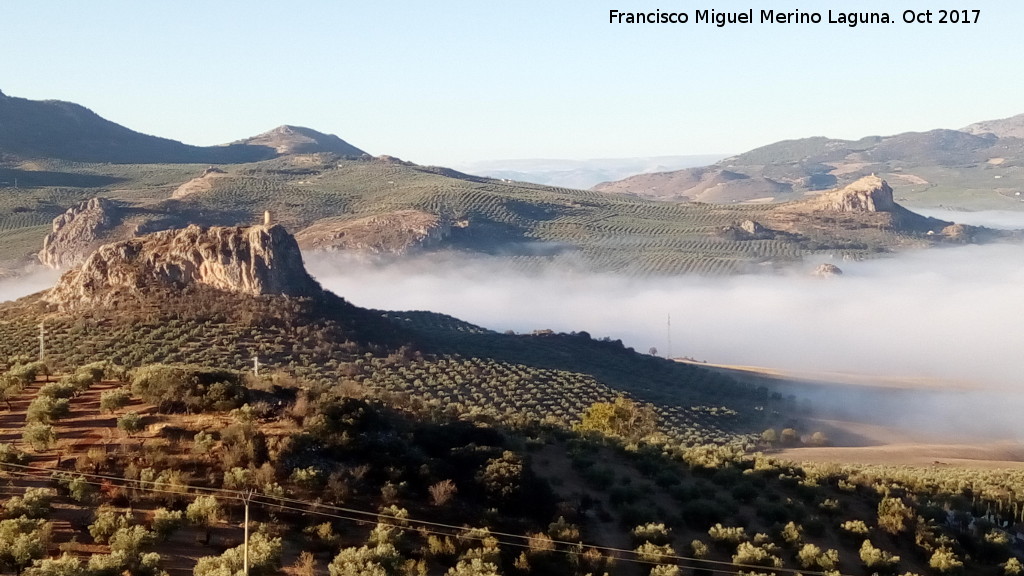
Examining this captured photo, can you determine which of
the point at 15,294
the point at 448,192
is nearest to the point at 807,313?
the point at 448,192

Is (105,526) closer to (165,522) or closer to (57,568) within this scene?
(165,522)

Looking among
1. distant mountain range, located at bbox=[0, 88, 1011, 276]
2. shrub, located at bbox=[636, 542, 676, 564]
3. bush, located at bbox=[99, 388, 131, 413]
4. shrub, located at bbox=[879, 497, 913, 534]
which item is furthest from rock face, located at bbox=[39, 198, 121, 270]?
shrub, located at bbox=[879, 497, 913, 534]

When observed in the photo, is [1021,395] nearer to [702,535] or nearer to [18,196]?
[702,535]

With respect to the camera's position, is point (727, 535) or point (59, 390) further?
point (59, 390)

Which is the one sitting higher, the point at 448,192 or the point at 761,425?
the point at 448,192

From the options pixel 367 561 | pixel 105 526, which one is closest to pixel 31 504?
pixel 105 526
